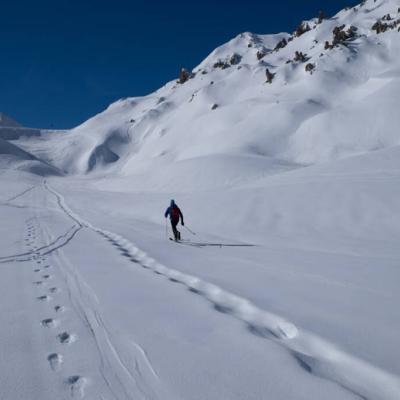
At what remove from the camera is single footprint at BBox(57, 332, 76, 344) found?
3725 millimetres

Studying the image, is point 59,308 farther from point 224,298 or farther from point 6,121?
point 6,121

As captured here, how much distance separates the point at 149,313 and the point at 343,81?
228ft

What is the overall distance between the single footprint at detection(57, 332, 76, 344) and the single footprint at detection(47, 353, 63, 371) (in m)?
0.28

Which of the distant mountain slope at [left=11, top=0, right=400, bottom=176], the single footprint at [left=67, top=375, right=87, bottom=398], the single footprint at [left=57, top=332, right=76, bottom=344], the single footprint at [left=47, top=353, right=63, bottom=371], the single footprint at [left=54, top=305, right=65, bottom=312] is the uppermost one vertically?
the distant mountain slope at [left=11, top=0, right=400, bottom=176]

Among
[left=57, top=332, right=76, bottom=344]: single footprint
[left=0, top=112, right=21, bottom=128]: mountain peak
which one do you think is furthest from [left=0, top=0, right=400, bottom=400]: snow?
[left=0, top=112, right=21, bottom=128]: mountain peak

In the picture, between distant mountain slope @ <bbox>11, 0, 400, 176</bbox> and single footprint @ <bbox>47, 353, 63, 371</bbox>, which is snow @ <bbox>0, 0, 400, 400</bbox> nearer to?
single footprint @ <bbox>47, 353, 63, 371</bbox>

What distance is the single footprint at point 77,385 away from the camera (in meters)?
2.87

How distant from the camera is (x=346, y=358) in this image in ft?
11.0

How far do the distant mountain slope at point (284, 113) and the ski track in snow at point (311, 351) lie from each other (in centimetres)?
2925

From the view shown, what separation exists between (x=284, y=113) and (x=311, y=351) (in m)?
53.1

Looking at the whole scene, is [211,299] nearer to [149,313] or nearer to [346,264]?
[149,313]

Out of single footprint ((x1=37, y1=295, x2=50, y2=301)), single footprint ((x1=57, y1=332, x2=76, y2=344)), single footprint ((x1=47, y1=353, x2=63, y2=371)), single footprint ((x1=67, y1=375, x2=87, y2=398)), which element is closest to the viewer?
single footprint ((x1=67, y1=375, x2=87, y2=398))

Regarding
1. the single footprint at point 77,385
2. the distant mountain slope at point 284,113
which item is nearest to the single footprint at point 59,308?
the single footprint at point 77,385

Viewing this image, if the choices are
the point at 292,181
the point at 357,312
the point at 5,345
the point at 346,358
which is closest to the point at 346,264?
the point at 357,312
